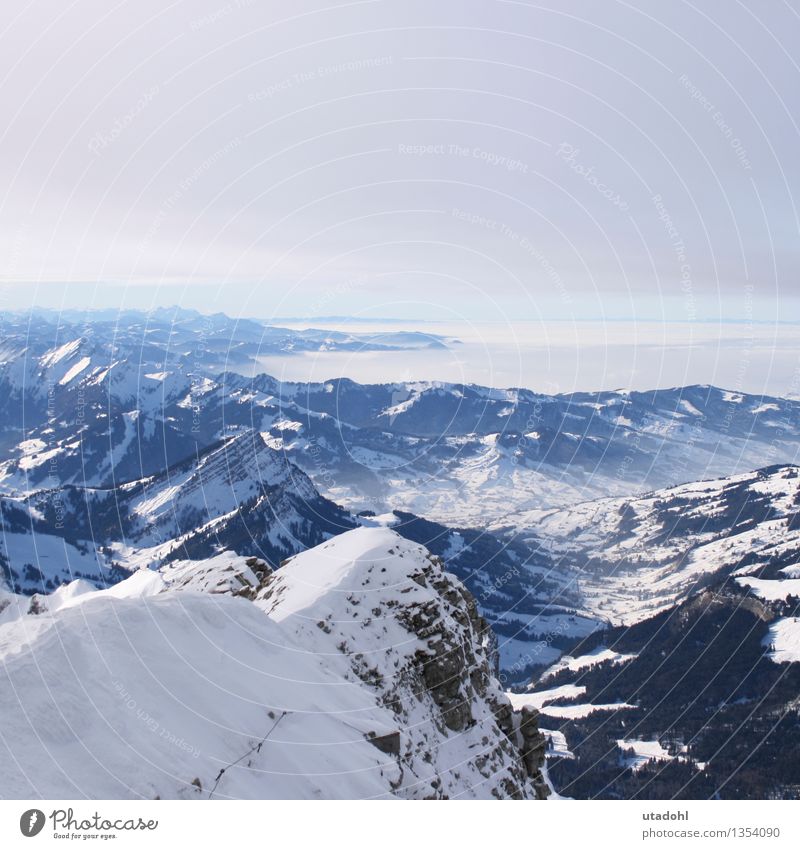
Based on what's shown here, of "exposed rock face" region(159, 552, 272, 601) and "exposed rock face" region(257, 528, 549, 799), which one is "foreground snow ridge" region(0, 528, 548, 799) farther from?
"exposed rock face" region(159, 552, 272, 601)

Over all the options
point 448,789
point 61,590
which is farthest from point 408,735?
point 61,590

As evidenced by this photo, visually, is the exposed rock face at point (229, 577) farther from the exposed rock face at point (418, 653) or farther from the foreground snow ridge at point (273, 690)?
the exposed rock face at point (418, 653)

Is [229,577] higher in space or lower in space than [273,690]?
lower

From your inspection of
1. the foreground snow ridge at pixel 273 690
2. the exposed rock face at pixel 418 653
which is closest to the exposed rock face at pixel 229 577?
the foreground snow ridge at pixel 273 690

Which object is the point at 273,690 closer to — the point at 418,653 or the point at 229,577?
the point at 418,653

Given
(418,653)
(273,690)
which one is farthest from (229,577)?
(273,690)
